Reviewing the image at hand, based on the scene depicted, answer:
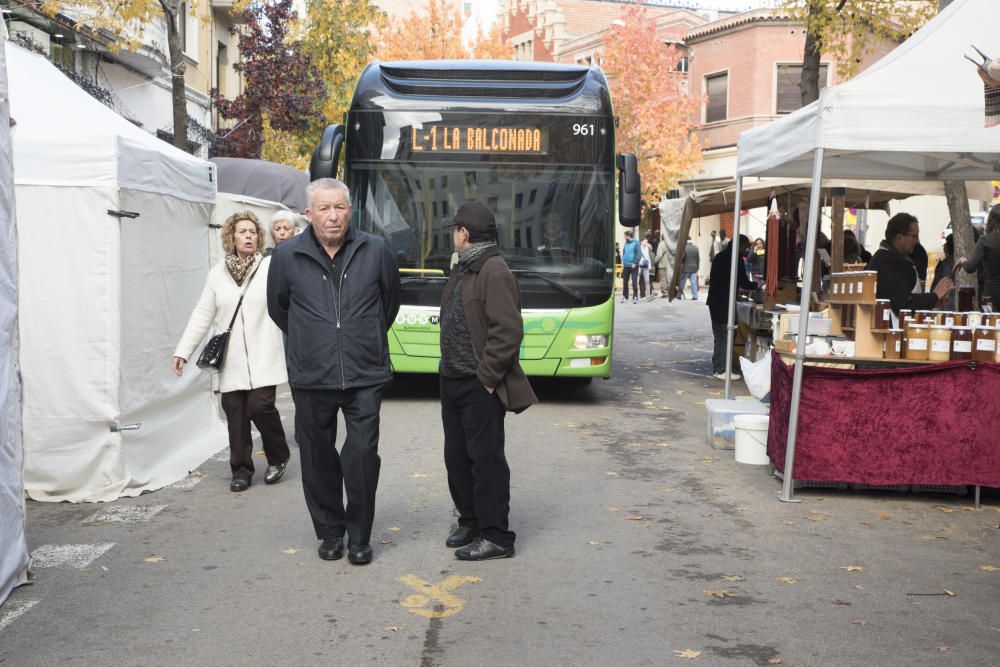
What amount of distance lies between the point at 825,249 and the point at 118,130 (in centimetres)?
1161

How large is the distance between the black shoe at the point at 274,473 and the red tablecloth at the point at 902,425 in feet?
11.7

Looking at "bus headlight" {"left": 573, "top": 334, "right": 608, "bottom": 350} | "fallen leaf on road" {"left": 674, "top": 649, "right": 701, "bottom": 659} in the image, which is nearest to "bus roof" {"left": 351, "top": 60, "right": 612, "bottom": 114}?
"bus headlight" {"left": 573, "top": 334, "right": 608, "bottom": 350}

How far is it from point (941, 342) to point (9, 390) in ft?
18.9

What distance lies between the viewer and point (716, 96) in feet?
151

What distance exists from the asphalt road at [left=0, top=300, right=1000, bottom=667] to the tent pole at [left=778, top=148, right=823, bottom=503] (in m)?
0.21

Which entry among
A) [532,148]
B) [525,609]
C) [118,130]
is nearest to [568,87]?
[532,148]

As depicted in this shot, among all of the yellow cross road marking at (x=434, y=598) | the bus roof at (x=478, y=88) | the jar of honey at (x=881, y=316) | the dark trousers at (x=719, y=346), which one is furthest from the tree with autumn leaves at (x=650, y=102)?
the yellow cross road marking at (x=434, y=598)

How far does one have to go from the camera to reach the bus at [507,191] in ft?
39.3

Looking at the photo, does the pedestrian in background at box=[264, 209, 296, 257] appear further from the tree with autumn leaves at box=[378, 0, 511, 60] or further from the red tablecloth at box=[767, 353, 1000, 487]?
the tree with autumn leaves at box=[378, 0, 511, 60]

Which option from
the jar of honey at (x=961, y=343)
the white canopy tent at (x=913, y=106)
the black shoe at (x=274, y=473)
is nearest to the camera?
the white canopy tent at (x=913, y=106)

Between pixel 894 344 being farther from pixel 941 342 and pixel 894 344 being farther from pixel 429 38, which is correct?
pixel 429 38

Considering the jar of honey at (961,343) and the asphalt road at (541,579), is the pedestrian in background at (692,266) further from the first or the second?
the jar of honey at (961,343)

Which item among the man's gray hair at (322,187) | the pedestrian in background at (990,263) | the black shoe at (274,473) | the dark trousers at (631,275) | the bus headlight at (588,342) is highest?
the man's gray hair at (322,187)

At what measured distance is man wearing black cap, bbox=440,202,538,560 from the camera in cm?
609
